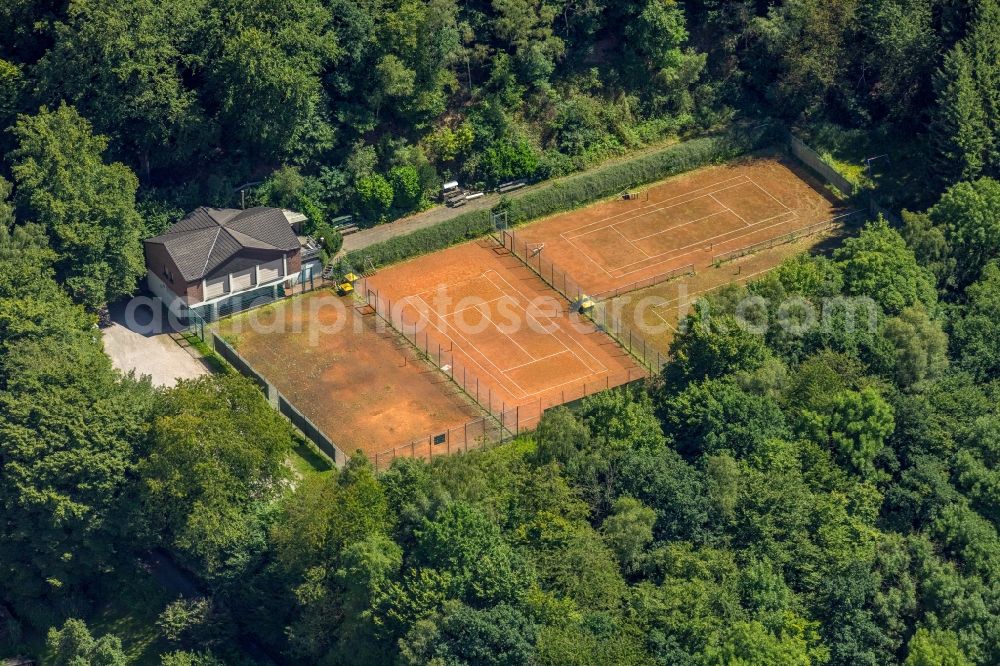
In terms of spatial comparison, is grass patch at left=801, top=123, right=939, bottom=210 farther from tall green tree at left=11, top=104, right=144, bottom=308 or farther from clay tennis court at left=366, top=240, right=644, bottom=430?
tall green tree at left=11, top=104, right=144, bottom=308

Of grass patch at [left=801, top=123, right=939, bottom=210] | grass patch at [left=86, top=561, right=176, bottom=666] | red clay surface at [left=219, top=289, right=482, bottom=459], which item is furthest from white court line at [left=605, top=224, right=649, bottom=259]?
grass patch at [left=86, top=561, right=176, bottom=666]

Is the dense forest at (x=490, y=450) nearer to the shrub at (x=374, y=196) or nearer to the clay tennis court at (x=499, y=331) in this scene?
the shrub at (x=374, y=196)

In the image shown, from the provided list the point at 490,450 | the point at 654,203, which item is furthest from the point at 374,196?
the point at 490,450

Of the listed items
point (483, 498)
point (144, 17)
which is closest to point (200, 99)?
point (144, 17)

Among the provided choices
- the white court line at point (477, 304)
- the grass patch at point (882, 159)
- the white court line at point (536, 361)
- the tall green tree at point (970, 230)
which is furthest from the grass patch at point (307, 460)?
the grass patch at point (882, 159)

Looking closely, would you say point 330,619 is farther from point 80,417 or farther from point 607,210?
point 607,210
